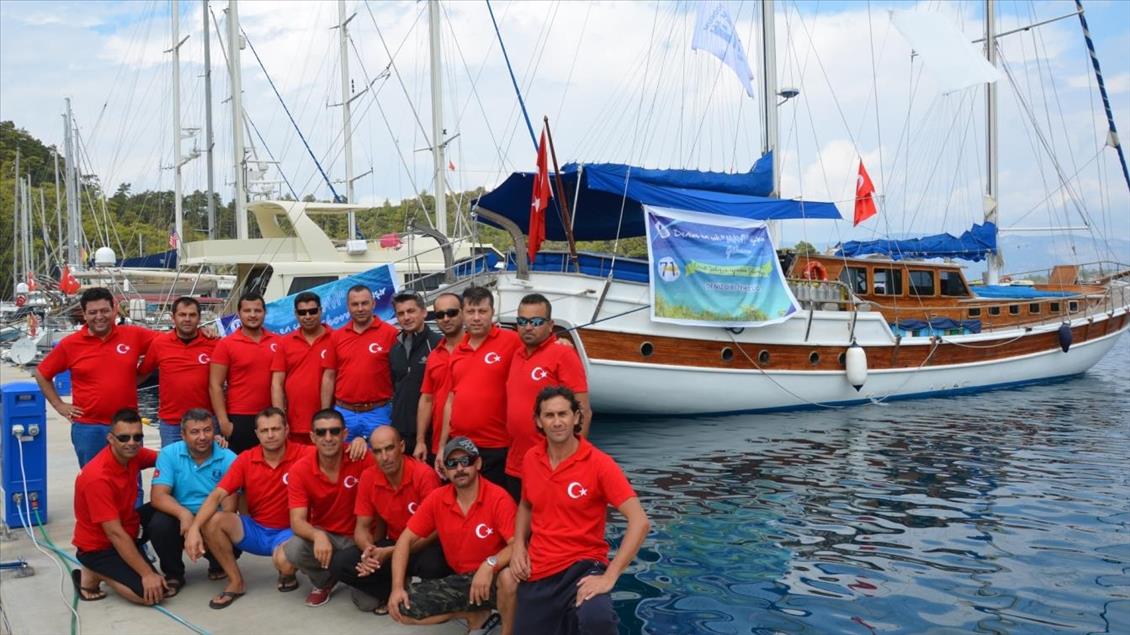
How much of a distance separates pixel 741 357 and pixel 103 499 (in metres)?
10.7

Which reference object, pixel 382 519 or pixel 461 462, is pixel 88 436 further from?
pixel 461 462

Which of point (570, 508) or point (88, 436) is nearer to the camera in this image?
point (570, 508)

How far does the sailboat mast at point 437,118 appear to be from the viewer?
20.7 m

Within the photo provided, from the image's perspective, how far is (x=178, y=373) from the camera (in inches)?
251

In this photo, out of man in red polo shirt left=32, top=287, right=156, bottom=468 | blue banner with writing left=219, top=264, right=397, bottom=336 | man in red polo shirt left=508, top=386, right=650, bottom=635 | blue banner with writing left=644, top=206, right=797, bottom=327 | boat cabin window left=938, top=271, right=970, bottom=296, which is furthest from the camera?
boat cabin window left=938, top=271, right=970, bottom=296

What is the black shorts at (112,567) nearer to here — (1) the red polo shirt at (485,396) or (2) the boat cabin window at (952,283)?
(1) the red polo shirt at (485,396)

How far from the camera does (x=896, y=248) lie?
20.8 metres

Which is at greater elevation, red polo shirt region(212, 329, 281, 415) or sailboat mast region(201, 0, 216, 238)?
sailboat mast region(201, 0, 216, 238)

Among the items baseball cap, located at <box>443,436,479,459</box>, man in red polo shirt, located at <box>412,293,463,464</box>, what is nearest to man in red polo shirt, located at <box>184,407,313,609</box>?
man in red polo shirt, located at <box>412,293,463,464</box>

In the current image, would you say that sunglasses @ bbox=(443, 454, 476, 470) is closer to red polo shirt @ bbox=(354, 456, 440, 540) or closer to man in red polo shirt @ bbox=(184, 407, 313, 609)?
red polo shirt @ bbox=(354, 456, 440, 540)

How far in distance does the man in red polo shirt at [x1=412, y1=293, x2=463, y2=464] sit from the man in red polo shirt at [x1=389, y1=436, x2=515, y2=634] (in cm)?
98

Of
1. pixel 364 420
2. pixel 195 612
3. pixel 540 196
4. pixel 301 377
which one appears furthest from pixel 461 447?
pixel 540 196

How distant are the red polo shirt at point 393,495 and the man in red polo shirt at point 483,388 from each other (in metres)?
0.38

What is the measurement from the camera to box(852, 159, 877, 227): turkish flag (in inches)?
637
